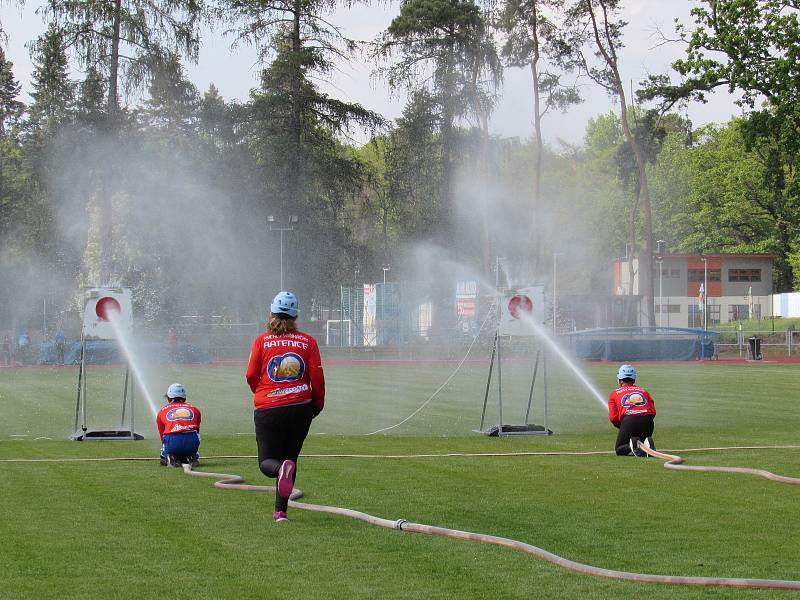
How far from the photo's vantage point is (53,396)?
2941cm

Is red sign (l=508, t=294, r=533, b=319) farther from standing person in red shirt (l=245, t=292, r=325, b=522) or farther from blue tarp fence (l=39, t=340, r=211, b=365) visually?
blue tarp fence (l=39, t=340, r=211, b=365)

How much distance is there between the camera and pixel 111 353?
160 feet

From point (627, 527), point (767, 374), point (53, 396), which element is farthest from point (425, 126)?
point (627, 527)

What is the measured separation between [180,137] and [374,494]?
5029 cm

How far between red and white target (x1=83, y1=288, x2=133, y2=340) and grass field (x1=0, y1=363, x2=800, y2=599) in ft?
6.13

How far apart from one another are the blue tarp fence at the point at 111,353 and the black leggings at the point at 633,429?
3606 cm

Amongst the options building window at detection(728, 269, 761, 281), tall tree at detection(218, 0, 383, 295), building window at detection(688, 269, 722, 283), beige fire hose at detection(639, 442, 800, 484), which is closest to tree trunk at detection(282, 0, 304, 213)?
tall tree at detection(218, 0, 383, 295)

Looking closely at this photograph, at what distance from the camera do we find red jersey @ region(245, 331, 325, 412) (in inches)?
381

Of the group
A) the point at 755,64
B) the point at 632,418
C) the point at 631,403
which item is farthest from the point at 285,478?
the point at 755,64

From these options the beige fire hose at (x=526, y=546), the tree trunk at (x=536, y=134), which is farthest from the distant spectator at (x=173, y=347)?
the beige fire hose at (x=526, y=546)

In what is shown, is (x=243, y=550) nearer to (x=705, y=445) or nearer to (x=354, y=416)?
(x=705, y=445)

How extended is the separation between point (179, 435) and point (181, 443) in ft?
0.36

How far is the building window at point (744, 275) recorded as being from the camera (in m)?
99.4

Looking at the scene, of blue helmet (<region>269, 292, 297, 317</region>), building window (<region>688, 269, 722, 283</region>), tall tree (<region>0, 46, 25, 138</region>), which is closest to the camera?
blue helmet (<region>269, 292, 297, 317</region>)
